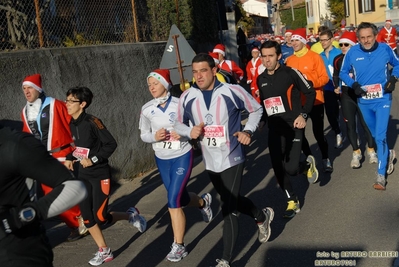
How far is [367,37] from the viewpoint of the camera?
7.15 meters

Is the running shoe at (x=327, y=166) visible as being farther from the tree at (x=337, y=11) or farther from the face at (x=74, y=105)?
the tree at (x=337, y=11)

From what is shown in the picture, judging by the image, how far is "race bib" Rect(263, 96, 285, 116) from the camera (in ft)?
21.6

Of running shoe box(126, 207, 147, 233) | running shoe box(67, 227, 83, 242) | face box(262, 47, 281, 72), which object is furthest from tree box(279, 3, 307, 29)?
running shoe box(126, 207, 147, 233)

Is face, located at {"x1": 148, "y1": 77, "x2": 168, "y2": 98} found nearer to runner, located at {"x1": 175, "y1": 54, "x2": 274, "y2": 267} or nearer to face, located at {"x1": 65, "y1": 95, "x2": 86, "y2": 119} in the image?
runner, located at {"x1": 175, "y1": 54, "x2": 274, "y2": 267}

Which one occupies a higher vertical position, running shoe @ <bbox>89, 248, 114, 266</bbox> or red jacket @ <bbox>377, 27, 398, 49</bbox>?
red jacket @ <bbox>377, 27, 398, 49</bbox>

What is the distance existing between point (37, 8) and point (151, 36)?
4072mm

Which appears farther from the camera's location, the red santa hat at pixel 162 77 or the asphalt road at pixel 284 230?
the red santa hat at pixel 162 77

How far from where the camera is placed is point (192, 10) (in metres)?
15.7

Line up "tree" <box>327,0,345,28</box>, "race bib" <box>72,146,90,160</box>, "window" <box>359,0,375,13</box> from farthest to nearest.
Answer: "tree" <box>327,0,345,28</box> < "window" <box>359,0,375,13</box> < "race bib" <box>72,146,90,160</box>

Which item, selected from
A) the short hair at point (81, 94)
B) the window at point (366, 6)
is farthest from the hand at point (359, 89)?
the window at point (366, 6)

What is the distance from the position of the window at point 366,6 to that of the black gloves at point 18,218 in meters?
46.3

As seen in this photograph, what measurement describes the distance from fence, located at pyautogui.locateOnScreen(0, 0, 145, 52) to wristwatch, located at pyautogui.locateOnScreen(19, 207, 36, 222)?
6235 mm

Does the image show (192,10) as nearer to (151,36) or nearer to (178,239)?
(151,36)

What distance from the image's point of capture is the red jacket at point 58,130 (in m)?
6.54
